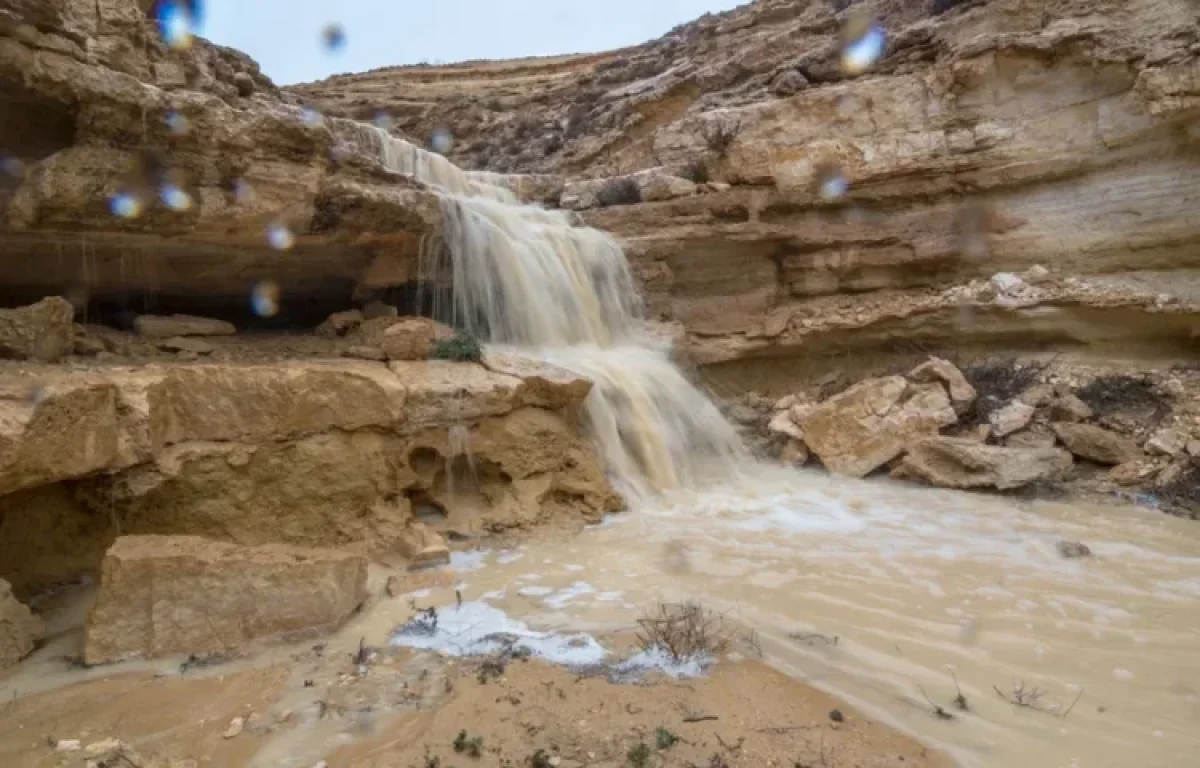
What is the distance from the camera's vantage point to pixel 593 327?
8.62 meters

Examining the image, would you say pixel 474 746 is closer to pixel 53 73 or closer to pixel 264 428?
pixel 264 428

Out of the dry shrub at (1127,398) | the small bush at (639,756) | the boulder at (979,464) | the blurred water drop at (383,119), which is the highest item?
the blurred water drop at (383,119)

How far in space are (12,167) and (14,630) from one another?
322 centimetres

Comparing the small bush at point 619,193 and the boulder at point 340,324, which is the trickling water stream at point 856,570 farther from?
the small bush at point 619,193

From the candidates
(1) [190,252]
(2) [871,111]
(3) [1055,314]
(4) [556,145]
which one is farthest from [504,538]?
(4) [556,145]

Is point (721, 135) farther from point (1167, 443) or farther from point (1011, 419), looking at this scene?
point (1167, 443)

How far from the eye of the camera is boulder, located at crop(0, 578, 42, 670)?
3434 millimetres

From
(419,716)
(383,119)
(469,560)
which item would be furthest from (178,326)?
(383,119)

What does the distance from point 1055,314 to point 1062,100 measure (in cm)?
244

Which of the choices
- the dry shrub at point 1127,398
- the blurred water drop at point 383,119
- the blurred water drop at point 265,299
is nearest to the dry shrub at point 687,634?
the blurred water drop at point 265,299

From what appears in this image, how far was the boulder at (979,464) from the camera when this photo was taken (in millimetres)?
6570

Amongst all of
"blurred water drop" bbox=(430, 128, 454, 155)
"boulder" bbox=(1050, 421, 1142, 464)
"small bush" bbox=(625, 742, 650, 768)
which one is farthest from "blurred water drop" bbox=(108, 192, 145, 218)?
"blurred water drop" bbox=(430, 128, 454, 155)

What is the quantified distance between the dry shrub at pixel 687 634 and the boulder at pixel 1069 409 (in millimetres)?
5310

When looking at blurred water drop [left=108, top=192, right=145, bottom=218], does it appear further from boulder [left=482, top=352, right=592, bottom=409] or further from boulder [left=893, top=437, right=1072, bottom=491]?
boulder [left=893, top=437, right=1072, bottom=491]
